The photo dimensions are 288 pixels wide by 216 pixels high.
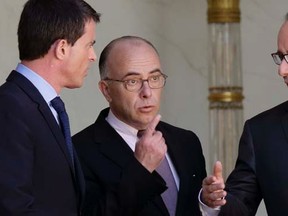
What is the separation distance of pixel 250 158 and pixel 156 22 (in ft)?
11.0

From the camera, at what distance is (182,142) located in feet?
13.5

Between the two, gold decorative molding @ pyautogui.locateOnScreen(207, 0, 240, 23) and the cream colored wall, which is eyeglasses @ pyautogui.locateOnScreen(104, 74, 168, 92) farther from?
the cream colored wall

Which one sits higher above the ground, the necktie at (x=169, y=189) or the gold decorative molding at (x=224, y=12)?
the gold decorative molding at (x=224, y=12)

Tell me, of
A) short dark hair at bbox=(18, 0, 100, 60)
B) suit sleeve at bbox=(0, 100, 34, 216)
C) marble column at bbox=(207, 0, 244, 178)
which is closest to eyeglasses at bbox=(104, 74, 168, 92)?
short dark hair at bbox=(18, 0, 100, 60)

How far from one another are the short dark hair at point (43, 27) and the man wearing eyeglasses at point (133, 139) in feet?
2.12

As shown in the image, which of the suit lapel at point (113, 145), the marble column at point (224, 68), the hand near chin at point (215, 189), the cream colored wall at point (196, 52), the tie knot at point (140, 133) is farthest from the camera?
the cream colored wall at point (196, 52)

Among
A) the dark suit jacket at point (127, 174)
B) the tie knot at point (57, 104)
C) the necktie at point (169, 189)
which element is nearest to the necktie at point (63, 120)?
the tie knot at point (57, 104)

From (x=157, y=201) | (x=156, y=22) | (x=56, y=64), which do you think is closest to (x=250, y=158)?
(x=157, y=201)

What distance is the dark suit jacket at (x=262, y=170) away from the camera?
150 inches

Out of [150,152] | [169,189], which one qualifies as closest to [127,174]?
[150,152]

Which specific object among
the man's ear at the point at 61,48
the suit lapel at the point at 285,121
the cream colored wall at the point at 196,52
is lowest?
the suit lapel at the point at 285,121

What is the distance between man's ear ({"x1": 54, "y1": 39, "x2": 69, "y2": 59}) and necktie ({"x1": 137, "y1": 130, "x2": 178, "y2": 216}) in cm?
93

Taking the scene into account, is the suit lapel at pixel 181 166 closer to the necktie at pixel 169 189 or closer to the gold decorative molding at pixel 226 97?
the necktie at pixel 169 189

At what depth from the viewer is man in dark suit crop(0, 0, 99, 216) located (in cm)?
292
